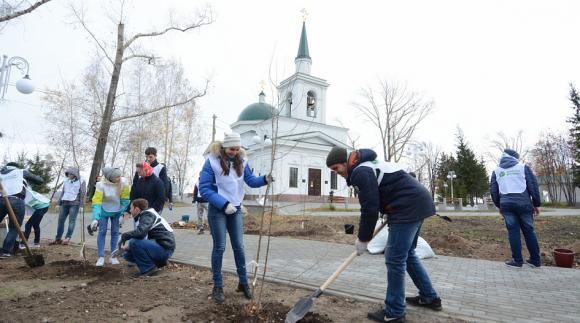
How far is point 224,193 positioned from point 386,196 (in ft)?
5.67

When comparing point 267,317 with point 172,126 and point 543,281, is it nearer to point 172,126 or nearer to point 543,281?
point 543,281

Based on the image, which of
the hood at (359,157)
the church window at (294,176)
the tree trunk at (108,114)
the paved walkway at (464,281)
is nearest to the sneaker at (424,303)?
the paved walkway at (464,281)

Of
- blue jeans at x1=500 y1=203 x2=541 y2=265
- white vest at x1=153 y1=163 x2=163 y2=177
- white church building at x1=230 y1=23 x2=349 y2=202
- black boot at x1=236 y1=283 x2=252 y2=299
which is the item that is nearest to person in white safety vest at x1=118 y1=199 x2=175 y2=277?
white vest at x1=153 y1=163 x2=163 y2=177

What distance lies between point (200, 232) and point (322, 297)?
6.58 m

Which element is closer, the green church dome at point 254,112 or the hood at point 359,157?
the hood at point 359,157

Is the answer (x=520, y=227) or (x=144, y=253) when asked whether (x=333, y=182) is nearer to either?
(x=520, y=227)

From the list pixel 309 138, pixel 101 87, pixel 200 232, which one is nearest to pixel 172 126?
pixel 101 87

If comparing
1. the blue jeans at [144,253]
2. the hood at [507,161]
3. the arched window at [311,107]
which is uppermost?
the arched window at [311,107]

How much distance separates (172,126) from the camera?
101 ft

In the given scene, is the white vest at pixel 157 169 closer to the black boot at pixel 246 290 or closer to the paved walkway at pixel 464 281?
the paved walkway at pixel 464 281

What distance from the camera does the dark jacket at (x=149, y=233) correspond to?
4.54 meters

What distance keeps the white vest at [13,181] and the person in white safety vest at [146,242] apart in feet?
9.69

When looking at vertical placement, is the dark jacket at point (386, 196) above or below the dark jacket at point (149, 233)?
above

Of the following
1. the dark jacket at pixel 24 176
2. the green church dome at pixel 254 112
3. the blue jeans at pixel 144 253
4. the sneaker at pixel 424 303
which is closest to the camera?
the sneaker at pixel 424 303
